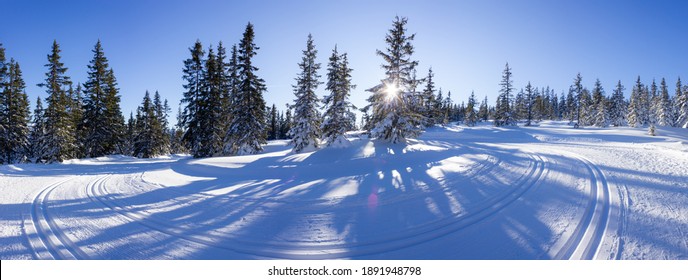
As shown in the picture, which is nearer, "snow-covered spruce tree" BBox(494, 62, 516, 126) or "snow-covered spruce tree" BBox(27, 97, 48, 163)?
"snow-covered spruce tree" BBox(27, 97, 48, 163)

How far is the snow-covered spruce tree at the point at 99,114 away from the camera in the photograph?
27531mm

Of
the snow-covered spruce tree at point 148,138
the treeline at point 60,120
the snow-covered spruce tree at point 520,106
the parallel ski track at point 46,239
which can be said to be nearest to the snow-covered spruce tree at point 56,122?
the treeline at point 60,120

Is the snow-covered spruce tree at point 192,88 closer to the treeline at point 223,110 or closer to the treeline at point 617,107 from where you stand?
the treeline at point 223,110

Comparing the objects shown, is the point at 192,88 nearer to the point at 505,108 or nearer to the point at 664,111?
the point at 505,108

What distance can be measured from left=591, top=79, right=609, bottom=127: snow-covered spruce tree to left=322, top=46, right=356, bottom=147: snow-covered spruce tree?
55.5 m

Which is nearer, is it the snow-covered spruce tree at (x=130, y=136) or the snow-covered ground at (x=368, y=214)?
the snow-covered ground at (x=368, y=214)

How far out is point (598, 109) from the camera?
53.2m

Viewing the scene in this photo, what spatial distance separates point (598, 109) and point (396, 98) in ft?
184

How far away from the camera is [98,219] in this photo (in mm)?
6637

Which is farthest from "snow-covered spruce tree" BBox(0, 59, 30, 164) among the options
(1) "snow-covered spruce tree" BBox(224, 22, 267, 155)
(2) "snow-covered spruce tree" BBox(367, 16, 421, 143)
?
(2) "snow-covered spruce tree" BBox(367, 16, 421, 143)

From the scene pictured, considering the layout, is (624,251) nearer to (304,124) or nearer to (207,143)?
(304,124)

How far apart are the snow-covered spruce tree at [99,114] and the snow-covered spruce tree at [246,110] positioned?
536 inches

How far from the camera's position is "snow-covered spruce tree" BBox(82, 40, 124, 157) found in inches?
1084

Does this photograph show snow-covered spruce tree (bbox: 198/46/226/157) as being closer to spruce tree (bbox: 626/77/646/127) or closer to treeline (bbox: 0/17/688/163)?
treeline (bbox: 0/17/688/163)
